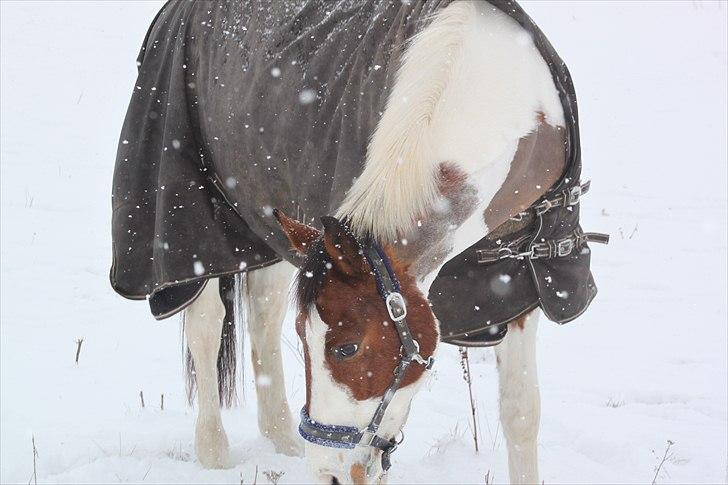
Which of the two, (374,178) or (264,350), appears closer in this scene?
(374,178)

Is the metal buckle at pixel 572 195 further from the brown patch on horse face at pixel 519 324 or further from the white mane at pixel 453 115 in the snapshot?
the brown patch on horse face at pixel 519 324

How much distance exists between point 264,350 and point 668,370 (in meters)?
2.01

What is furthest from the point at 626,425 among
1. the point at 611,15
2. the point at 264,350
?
the point at 611,15

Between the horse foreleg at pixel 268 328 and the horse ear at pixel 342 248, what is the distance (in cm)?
175

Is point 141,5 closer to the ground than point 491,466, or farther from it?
farther from it

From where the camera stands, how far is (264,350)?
147 inches

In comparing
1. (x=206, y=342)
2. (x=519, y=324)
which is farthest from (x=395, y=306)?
(x=206, y=342)

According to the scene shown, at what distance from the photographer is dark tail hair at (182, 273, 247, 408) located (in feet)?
12.0

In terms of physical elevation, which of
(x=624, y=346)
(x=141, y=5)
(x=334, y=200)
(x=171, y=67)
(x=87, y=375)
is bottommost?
(x=624, y=346)

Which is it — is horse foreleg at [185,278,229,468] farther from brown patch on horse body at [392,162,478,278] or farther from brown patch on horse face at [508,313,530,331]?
brown patch on horse body at [392,162,478,278]

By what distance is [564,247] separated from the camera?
2.57 m

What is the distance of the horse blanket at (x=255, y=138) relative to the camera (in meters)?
2.42

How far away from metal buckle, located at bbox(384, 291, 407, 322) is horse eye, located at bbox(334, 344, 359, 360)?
0.12 meters

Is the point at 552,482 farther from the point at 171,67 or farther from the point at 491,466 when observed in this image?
the point at 171,67
